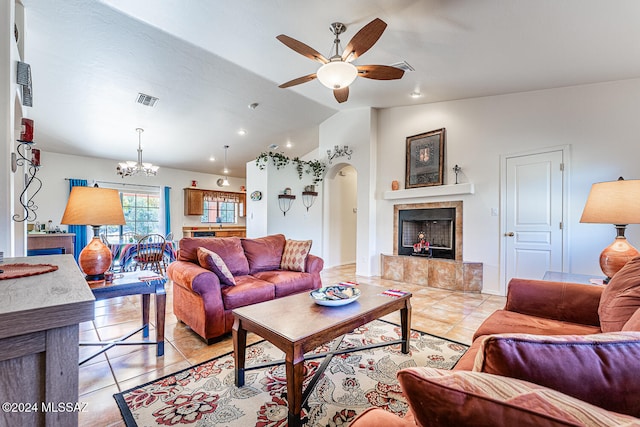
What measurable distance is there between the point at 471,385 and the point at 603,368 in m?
0.31

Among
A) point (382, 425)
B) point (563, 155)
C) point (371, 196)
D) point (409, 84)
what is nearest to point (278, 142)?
point (371, 196)

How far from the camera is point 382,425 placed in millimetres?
682

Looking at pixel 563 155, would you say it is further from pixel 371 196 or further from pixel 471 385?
pixel 471 385

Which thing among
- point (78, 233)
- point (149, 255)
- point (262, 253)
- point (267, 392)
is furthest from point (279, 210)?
point (78, 233)

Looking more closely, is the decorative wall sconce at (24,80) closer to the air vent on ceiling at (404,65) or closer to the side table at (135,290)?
the side table at (135,290)

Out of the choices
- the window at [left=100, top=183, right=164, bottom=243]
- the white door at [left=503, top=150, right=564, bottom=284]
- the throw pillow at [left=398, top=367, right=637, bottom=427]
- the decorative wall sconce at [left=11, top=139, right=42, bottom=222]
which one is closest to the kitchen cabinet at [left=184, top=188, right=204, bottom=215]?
the window at [left=100, top=183, right=164, bottom=243]

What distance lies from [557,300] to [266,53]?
387 cm

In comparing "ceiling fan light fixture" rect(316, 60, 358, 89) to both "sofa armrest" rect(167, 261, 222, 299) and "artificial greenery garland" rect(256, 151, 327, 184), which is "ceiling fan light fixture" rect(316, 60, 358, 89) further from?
"artificial greenery garland" rect(256, 151, 327, 184)

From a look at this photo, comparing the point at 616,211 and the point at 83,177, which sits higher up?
the point at 83,177

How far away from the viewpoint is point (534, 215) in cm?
403

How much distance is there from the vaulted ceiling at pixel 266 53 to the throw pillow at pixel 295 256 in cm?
242

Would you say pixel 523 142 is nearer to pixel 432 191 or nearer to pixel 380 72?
pixel 432 191

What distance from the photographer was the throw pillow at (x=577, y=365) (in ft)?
1.90

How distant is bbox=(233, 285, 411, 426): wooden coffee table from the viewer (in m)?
1.46
